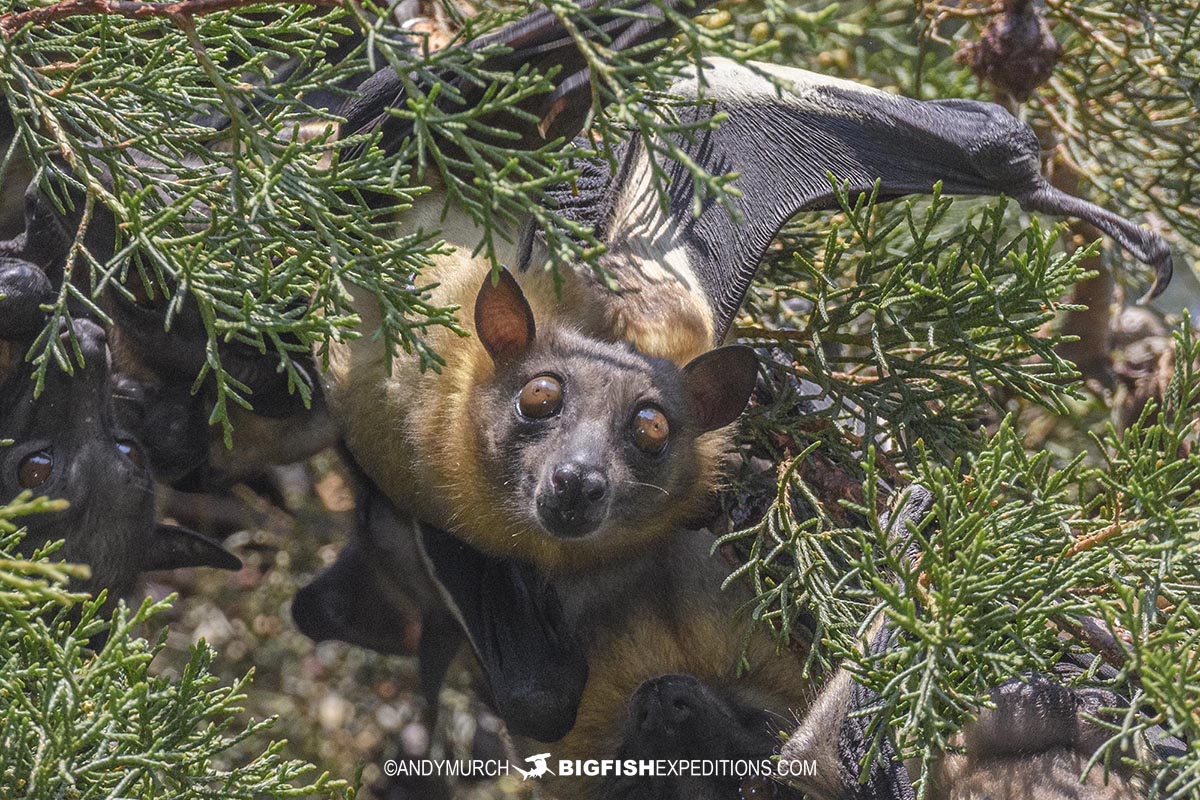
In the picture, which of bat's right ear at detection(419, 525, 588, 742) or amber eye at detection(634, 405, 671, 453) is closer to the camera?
amber eye at detection(634, 405, 671, 453)

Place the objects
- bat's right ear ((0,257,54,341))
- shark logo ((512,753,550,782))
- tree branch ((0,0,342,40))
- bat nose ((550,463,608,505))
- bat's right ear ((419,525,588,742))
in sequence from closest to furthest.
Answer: tree branch ((0,0,342,40)), bat's right ear ((0,257,54,341)), bat nose ((550,463,608,505)), bat's right ear ((419,525,588,742)), shark logo ((512,753,550,782))

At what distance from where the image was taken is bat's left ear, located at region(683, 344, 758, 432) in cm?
313

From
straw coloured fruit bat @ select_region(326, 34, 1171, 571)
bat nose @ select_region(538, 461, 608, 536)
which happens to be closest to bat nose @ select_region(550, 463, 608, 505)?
bat nose @ select_region(538, 461, 608, 536)

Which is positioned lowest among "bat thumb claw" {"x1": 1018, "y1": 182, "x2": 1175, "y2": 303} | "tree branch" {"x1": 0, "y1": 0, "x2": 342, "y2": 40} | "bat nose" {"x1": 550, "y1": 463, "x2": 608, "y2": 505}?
"bat nose" {"x1": 550, "y1": 463, "x2": 608, "y2": 505}

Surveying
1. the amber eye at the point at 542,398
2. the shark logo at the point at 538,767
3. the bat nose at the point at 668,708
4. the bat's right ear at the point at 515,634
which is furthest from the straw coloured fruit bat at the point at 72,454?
the bat nose at the point at 668,708

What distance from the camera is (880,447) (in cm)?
327

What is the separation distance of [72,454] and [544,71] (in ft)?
5.31

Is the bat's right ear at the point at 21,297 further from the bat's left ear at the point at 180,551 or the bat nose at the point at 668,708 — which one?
the bat nose at the point at 668,708

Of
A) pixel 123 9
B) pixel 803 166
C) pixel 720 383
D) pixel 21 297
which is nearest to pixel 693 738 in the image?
pixel 720 383

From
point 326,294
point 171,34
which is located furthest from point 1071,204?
point 171,34

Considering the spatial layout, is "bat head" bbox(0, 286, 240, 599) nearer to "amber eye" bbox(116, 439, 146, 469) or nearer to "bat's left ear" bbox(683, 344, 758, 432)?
"amber eye" bbox(116, 439, 146, 469)

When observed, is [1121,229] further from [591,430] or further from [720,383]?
[591,430]

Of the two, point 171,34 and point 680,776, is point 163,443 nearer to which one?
point 171,34

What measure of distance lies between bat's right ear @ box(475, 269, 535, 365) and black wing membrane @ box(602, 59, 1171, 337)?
422 millimetres
